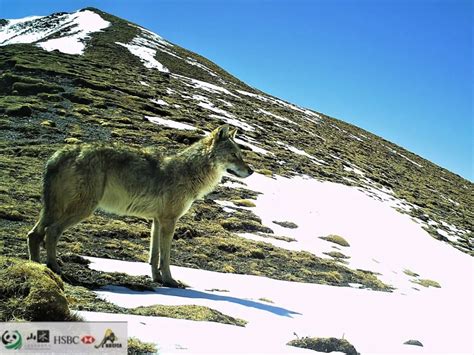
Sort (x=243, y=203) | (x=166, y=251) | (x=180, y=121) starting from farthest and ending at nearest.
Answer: (x=180, y=121) < (x=243, y=203) < (x=166, y=251)

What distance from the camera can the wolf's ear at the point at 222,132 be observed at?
35.8 ft

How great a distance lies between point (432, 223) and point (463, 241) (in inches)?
102

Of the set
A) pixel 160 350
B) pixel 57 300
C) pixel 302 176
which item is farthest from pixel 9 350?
pixel 302 176

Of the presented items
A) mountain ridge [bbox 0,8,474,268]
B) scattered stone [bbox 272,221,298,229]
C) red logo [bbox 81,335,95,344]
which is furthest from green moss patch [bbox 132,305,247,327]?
scattered stone [bbox 272,221,298,229]

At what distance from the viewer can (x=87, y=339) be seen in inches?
185

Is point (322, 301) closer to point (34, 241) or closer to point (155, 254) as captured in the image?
point (155, 254)

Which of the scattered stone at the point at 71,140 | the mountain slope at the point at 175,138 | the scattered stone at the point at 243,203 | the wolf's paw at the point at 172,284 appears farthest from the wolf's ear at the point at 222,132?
the scattered stone at the point at 71,140

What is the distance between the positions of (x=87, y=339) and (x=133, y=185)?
4802 mm

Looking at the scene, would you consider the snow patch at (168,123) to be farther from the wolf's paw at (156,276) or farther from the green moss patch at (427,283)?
the wolf's paw at (156,276)

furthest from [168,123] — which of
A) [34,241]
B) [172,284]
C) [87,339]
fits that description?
[87,339]

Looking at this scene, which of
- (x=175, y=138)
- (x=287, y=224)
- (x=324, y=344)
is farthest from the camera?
(x=175, y=138)

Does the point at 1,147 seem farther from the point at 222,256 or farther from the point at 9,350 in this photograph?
the point at 9,350

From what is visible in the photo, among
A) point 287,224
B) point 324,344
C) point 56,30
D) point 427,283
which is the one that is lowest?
point 324,344

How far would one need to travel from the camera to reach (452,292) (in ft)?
59.1
